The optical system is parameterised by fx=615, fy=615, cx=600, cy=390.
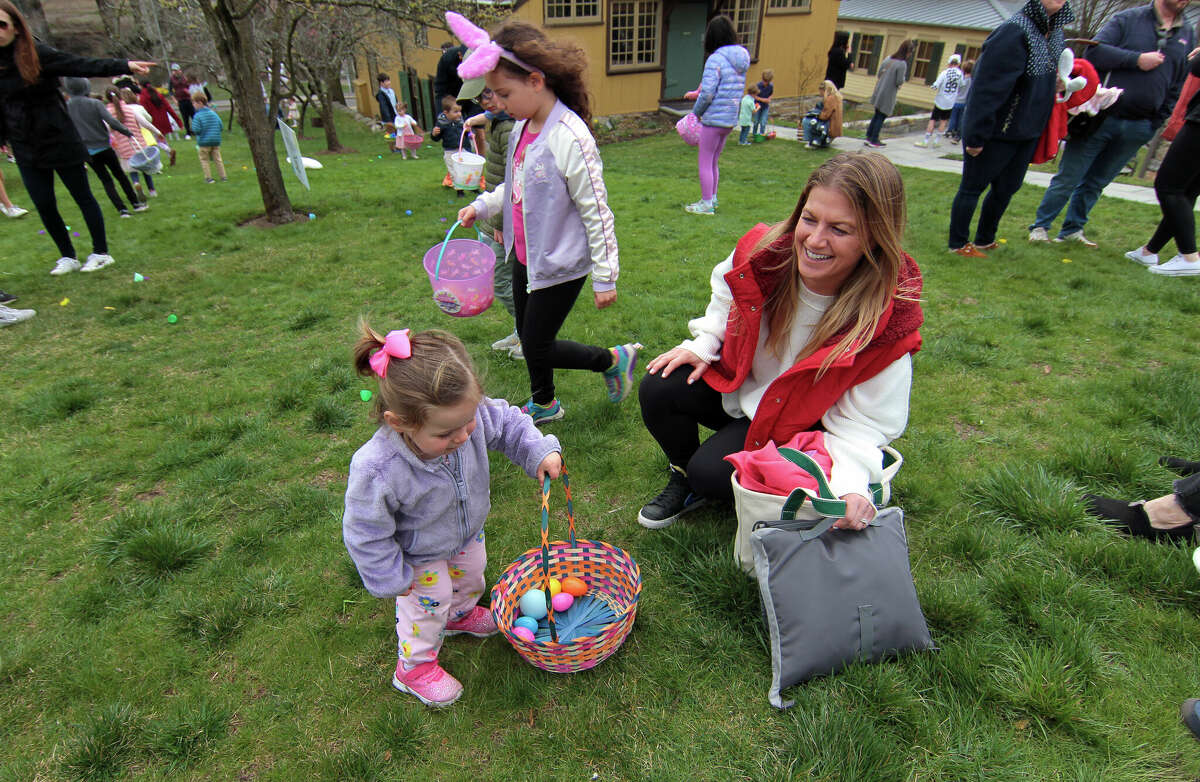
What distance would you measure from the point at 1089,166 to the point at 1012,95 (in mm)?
1411

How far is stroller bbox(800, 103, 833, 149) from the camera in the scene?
1156 cm

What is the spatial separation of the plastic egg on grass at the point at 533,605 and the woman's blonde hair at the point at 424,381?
3.00 ft

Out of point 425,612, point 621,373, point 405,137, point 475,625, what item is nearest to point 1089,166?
point 621,373

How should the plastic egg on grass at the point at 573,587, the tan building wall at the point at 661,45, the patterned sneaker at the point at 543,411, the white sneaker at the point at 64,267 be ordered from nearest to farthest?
the plastic egg on grass at the point at 573,587 → the patterned sneaker at the point at 543,411 → the white sneaker at the point at 64,267 → the tan building wall at the point at 661,45

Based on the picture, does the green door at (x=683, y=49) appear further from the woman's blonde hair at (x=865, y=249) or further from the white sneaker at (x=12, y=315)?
the woman's blonde hair at (x=865, y=249)

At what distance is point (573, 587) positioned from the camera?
2.29 meters

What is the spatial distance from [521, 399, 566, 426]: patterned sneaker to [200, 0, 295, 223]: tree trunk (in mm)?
5583

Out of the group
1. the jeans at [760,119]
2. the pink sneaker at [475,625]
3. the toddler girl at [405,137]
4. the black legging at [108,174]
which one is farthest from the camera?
the jeans at [760,119]

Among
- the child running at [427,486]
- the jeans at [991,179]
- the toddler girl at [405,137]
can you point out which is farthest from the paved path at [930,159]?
the child running at [427,486]

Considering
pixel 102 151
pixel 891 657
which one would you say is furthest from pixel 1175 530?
pixel 102 151

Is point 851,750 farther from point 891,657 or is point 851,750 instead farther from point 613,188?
point 613,188

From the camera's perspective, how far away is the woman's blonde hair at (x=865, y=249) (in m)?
1.80

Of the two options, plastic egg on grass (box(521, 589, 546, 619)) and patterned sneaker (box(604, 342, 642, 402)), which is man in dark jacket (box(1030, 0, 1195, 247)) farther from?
plastic egg on grass (box(521, 589, 546, 619))

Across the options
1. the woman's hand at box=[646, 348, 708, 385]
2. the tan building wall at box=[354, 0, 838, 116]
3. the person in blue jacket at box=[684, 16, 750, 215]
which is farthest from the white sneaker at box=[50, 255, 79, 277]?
the tan building wall at box=[354, 0, 838, 116]
